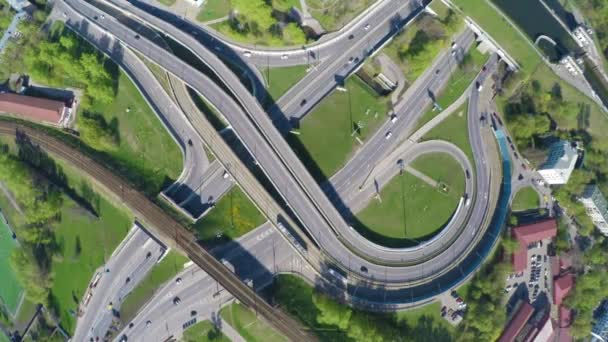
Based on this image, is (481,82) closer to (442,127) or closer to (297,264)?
(442,127)

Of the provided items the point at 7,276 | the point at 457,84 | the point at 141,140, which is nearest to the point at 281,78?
the point at 141,140

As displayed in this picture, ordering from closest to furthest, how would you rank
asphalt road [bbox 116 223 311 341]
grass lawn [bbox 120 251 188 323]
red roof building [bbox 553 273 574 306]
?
1. asphalt road [bbox 116 223 311 341]
2. grass lawn [bbox 120 251 188 323]
3. red roof building [bbox 553 273 574 306]

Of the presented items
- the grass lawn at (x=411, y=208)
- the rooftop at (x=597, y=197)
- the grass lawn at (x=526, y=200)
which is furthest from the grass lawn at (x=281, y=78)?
the rooftop at (x=597, y=197)

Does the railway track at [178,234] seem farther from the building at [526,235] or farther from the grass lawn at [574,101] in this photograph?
the grass lawn at [574,101]

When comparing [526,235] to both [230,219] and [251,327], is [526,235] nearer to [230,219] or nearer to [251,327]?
[251,327]

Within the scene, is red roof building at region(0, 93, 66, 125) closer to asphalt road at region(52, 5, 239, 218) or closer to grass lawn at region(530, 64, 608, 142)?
asphalt road at region(52, 5, 239, 218)

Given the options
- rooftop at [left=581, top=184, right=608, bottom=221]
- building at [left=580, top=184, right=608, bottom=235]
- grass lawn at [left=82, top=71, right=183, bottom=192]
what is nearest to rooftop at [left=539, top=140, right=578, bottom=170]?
rooftop at [left=581, top=184, right=608, bottom=221]

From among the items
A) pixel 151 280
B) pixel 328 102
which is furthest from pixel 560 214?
pixel 151 280
